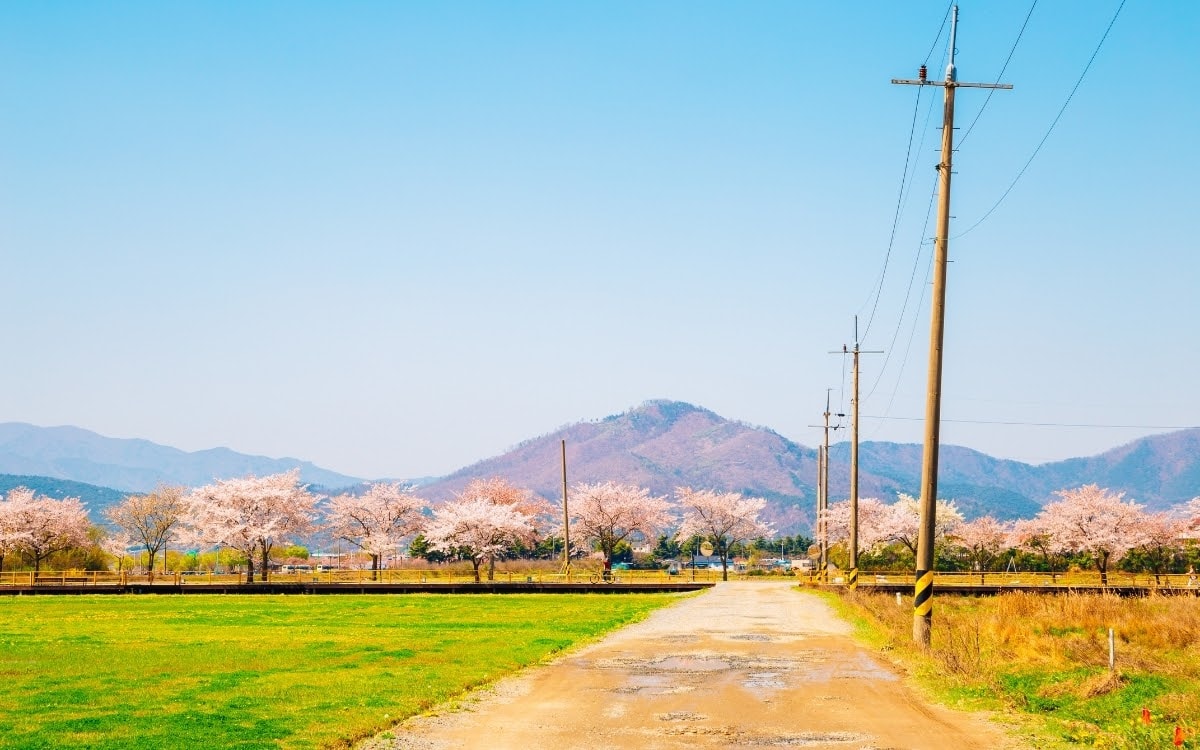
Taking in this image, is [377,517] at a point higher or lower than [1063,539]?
higher

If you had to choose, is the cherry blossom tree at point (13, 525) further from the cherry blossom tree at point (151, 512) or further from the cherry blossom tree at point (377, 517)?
the cherry blossom tree at point (377, 517)

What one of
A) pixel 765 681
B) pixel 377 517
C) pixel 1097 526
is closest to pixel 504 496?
pixel 377 517

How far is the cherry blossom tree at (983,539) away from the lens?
12238 cm

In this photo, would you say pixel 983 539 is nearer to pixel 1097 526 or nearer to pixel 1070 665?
pixel 1097 526

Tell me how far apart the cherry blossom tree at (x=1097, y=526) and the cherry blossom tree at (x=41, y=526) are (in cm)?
9077

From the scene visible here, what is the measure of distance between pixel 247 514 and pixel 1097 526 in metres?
76.1

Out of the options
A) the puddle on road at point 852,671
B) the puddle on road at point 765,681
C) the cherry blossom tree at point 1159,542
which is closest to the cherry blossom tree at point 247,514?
the puddle on road at point 852,671

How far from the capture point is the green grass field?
14.7m

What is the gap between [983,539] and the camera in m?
126

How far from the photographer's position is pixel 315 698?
1759 centimetres

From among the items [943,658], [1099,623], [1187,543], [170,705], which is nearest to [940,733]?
[943,658]

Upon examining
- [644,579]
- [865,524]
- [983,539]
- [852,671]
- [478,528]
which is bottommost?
[644,579]

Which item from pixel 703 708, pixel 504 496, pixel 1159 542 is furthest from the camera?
pixel 504 496

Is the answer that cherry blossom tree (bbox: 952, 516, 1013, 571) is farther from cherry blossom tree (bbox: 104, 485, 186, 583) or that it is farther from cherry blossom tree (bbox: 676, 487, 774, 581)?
cherry blossom tree (bbox: 104, 485, 186, 583)
